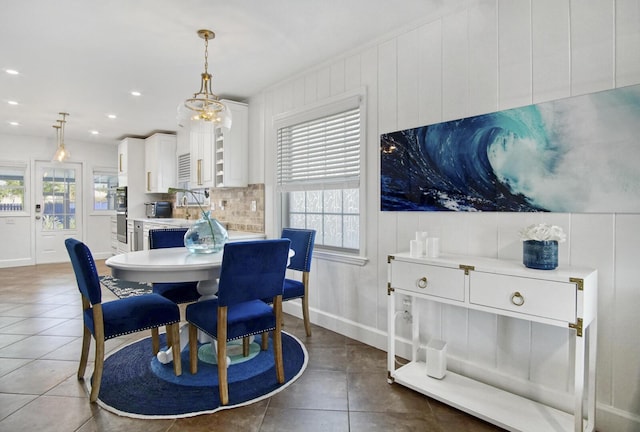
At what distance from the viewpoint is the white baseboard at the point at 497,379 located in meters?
1.78

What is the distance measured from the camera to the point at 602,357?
1.83 meters

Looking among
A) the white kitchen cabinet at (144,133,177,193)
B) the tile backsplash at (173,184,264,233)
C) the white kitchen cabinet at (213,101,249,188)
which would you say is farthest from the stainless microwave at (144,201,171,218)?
the white kitchen cabinet at (213,101,249,188)

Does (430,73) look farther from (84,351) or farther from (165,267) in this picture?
(84,351)

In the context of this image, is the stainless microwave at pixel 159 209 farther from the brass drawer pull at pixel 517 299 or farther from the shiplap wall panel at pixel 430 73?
the brass drawer pull at pixel 517 299

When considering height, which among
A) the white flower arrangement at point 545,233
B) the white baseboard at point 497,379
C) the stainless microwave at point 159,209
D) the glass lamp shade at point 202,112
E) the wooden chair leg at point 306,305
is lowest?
the white baseboard at point 497,379

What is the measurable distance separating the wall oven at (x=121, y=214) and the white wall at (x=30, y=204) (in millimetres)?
856

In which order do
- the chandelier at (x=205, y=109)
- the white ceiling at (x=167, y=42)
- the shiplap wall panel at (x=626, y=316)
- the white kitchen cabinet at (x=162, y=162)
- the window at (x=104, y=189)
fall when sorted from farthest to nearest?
1. the window at (x=104, y=189)
2. the white kitchen cabinet at (x=162, y=162)
3. the chandelier at (x=205, y=109)
4. the white ceiling at (x=167, y=42)
5. the shiplap wall panel at (x=626, y=316)

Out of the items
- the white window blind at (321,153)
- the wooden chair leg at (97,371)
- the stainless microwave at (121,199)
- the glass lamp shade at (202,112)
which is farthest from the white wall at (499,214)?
the stainless microwave at (121,199)

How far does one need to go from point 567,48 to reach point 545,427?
1992mm

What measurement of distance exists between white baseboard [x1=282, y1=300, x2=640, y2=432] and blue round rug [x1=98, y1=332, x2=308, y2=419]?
528mm

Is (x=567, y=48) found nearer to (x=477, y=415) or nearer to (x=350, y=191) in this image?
(x=350, y=191)

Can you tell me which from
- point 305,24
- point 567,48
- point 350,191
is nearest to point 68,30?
point 305,24

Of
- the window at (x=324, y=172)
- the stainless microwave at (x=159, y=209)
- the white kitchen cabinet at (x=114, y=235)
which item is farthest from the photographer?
the white kitchen cabinet at (x=114, y=235)

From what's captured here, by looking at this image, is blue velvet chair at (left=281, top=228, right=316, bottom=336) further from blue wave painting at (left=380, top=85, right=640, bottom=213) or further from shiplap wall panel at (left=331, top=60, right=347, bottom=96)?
shiplap wall panel at (left=331, top=60, right=347, bottom=96)
